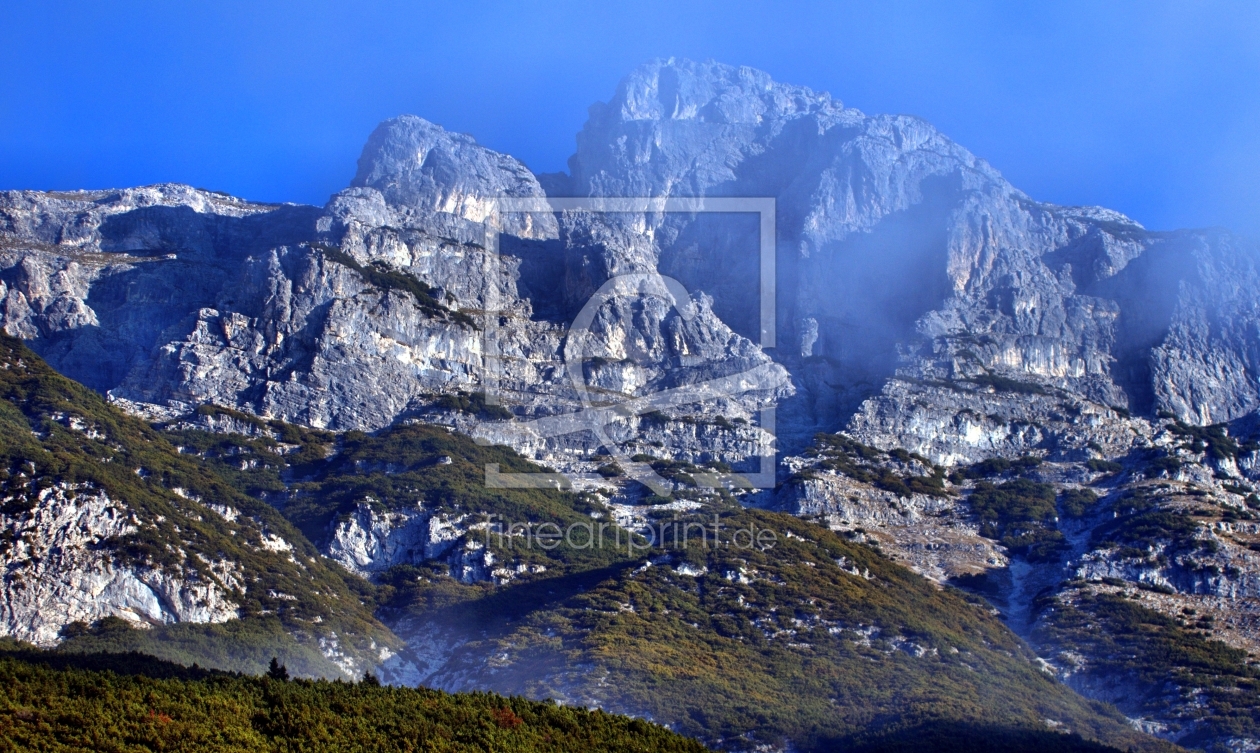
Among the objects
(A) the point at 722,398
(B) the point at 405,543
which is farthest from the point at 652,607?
(A) the point at 722,398

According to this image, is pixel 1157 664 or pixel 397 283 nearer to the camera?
pixel 1157 664

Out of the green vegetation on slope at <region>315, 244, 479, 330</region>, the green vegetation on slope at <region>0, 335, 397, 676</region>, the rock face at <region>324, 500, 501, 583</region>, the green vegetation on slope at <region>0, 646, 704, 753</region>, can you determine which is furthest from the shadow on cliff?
the green vegetation on slope at <region>0, 646, 704, 753</region>

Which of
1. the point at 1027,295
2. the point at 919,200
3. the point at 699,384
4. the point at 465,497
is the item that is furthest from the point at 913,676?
the point at 919,200

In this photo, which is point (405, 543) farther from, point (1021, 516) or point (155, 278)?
point (1021, 516)

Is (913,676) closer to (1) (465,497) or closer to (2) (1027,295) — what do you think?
(1) (465,497)

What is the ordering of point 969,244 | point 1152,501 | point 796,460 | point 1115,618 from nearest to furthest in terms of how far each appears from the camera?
point 1115,618
point 1152,501
point 796,460
point 969,244
